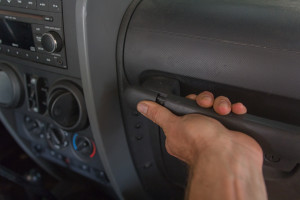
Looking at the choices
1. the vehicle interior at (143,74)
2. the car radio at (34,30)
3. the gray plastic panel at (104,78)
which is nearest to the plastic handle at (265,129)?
the vehicle interior at (143,74)

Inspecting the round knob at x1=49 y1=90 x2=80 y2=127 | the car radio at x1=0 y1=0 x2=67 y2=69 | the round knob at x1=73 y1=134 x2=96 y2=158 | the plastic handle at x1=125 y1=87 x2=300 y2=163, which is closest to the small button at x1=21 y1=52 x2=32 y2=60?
the car radio at x1=0 y1=0 x2=67 y2=69

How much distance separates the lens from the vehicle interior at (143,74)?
1.62 feet

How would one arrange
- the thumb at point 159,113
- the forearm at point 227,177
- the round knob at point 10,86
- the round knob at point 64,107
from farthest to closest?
the round knob at point 10,86
the round knob at point 64,107
the thumb at point 159,113
the forearm at point 227,177

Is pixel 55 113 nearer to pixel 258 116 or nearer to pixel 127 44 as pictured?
pixel 127 44

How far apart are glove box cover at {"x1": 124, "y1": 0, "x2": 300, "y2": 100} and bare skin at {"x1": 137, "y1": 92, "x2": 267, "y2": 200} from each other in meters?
0.06

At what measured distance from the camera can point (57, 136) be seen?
2.60 feet

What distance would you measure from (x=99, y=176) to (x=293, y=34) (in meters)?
0.57

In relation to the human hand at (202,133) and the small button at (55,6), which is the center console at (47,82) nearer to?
the small button at (55,6)

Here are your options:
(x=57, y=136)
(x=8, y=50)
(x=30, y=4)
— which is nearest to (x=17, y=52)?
(x=8, y=50)

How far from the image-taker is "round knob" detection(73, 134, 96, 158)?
729mm

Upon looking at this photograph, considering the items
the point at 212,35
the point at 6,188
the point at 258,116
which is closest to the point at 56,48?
the point at 212,35

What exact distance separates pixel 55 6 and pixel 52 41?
7 centimetres

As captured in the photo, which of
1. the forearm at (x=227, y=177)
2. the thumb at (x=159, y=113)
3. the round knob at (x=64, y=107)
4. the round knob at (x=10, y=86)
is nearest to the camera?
the forearm at (x=227, y=177)

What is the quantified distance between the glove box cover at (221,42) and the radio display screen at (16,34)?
0.21 m
